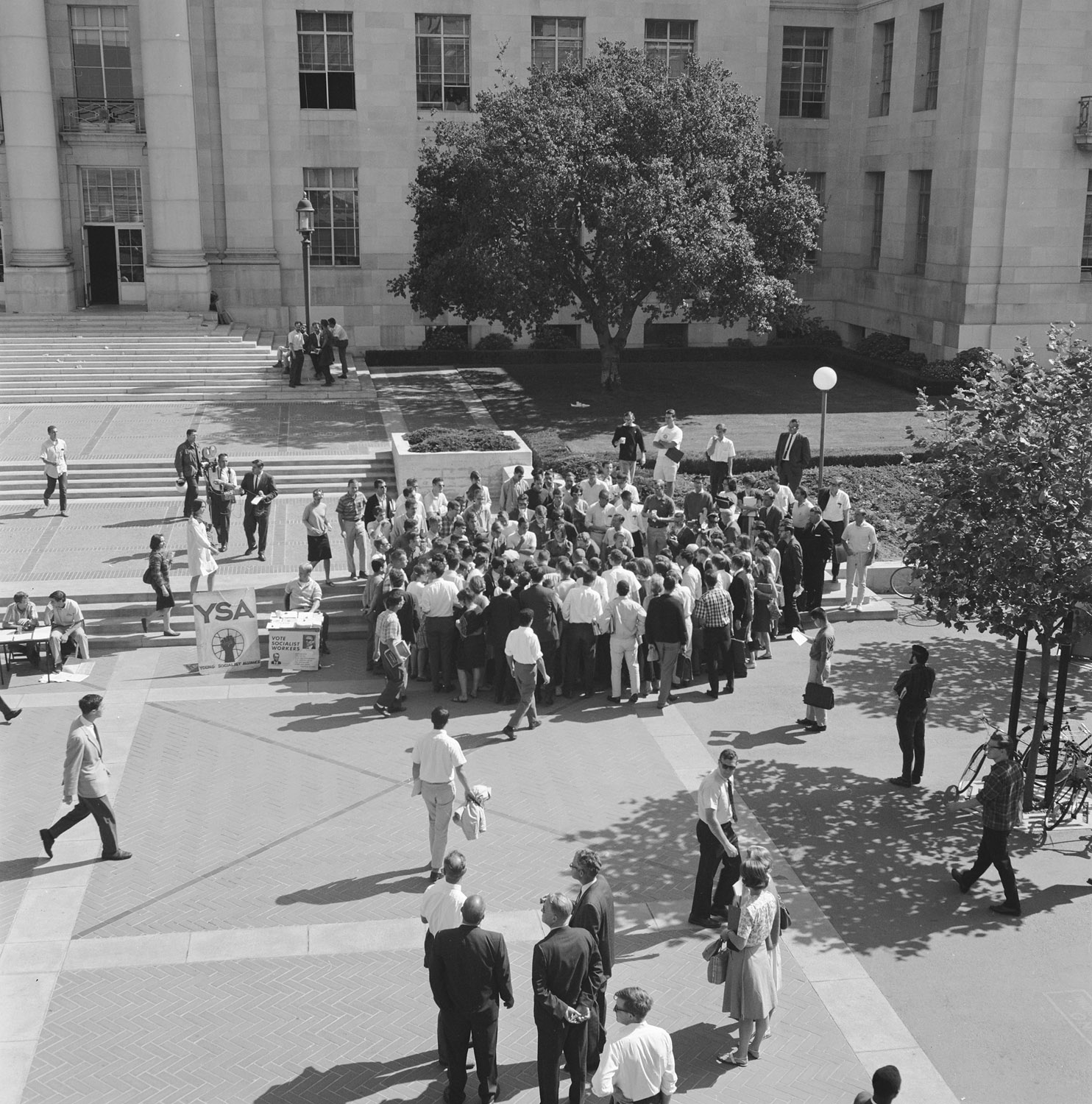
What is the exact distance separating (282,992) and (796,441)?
1498cm

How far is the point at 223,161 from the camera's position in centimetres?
3950

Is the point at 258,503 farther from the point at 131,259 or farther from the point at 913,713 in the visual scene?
the point at 131,259

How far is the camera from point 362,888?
38.9 ft

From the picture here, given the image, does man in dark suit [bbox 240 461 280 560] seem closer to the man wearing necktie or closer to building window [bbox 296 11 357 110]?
the man wearing necktie

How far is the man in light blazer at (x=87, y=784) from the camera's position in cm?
1196

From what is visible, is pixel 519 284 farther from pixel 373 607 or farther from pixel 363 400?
pixel 373 607

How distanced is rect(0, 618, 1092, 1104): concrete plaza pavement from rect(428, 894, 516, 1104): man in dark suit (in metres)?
0.53

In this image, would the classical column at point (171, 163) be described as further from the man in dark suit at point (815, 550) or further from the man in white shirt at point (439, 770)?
the man in white shirt at point (439, 770)

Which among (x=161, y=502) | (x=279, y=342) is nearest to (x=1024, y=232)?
(x=279, y=342)

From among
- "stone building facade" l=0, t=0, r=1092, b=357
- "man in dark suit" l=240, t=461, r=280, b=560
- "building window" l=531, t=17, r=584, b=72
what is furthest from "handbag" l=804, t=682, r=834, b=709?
"building window" l=531, t=17, r=584, b=72

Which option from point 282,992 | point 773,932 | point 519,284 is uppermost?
point 519,284

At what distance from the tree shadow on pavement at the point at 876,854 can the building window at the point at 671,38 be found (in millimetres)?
31847

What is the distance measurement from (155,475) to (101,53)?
65.3 feet

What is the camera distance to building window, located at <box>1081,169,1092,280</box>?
3594cm
